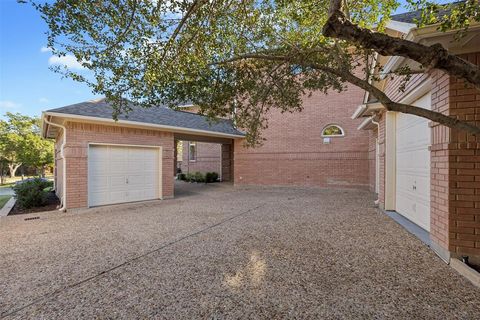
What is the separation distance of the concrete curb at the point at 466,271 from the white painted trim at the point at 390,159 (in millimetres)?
3883

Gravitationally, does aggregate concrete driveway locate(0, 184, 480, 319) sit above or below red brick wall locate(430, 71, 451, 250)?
below

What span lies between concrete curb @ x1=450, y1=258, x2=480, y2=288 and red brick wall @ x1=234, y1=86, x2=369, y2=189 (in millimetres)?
10111

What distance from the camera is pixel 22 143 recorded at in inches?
962

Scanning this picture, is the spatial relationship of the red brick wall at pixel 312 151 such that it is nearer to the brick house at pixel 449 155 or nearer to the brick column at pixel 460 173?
the brick house at pixel 449 155

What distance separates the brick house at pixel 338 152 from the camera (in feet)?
12.2

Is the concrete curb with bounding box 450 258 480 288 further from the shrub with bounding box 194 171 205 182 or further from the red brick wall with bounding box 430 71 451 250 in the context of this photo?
the shrub with bounding box 194 171 205 182

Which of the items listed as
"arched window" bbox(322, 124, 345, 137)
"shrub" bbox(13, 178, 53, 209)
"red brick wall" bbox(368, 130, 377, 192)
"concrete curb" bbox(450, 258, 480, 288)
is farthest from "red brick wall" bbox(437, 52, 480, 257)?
"shrub" bbox(13, 178, 53, 209)

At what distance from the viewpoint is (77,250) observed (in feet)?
15.2

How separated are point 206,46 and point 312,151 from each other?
10.5m

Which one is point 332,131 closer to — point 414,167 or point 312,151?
point 312,151

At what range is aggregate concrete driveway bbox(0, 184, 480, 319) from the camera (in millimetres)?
2691

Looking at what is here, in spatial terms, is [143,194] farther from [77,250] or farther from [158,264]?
[158,264]

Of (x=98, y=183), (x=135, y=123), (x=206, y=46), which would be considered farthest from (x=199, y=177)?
(x=206, y=46)

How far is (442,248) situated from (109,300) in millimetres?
4883
